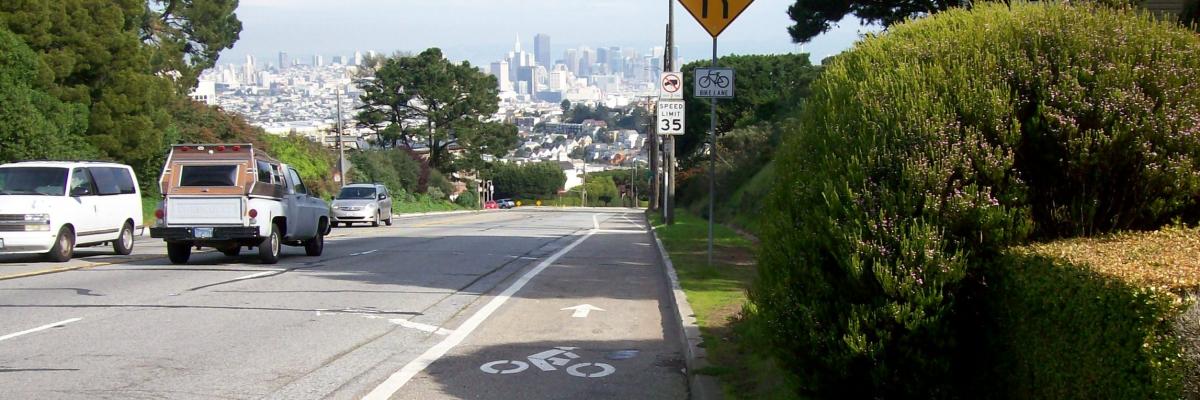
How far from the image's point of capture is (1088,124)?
5.46 m

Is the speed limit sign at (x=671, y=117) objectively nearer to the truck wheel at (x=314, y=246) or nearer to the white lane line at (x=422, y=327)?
the truck wheel at (x=314, y=246)

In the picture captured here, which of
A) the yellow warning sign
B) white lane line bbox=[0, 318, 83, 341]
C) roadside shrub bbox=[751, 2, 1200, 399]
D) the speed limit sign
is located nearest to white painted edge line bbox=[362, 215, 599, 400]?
roadside shrub bbox=[751, 2, 1200, 399]

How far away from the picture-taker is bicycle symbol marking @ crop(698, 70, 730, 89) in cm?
1591

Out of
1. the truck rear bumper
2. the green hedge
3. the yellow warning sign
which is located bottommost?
the truck rear bumper

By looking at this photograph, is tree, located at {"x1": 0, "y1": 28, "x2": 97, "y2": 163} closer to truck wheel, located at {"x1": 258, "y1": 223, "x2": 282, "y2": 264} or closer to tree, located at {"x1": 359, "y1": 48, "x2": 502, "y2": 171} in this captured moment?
truck wheel, located at {"x1": 258, "y1": 223, "x2": 282, "y2": 264}

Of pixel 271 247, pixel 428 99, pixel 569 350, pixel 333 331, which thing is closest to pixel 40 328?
pixel 333 331

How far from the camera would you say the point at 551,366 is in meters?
9.40

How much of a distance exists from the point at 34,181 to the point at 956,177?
17.6m

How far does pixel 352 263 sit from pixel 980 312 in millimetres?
15265

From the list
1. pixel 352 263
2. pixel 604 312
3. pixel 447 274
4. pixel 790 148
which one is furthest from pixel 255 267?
pixel 790 148

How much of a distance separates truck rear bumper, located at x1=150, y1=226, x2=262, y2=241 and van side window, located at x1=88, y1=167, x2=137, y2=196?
2942 millimetres

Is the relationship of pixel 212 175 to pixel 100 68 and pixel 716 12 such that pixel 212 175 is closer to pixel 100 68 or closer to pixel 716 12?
pixel 716 12

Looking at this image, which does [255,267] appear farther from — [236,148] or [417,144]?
[417,144]

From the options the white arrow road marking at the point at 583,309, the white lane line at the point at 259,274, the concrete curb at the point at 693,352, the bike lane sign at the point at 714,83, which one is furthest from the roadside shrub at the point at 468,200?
the concrete curb at the point at 693,352
